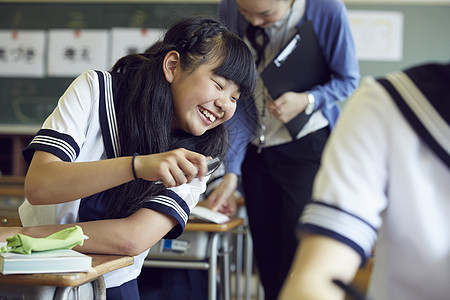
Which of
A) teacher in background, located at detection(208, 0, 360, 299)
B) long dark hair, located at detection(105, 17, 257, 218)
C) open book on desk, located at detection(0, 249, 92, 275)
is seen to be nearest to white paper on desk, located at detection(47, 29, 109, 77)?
teacher in background, located at detection(208, 0, 360, 299)

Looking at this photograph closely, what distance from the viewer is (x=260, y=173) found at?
205 cm

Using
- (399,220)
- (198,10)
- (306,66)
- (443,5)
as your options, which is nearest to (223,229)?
(306,66)

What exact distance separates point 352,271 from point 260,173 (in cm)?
148

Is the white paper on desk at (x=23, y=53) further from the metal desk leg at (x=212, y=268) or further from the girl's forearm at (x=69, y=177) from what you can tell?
the girl's forearm at (x=69, y=177)

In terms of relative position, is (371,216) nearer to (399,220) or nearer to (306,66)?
(399,220)

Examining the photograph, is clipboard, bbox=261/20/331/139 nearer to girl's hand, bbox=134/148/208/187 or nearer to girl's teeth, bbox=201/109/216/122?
girl's teeth, bbox=201/109/216/122

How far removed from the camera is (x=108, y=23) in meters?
4.78

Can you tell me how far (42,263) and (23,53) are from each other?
170 inches

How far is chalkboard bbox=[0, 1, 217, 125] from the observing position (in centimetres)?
469

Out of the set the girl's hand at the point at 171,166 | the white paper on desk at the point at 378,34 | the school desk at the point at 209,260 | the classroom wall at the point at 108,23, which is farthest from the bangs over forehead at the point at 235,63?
the white paper on desk at the point at 378,34

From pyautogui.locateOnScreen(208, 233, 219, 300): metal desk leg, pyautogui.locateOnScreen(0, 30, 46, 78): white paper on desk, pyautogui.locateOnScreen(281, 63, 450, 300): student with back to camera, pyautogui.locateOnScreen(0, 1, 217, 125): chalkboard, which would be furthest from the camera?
pyautogui.locateOnScreen(0, 30, 46, 78): white paper on desk

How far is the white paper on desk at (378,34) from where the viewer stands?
4.56m

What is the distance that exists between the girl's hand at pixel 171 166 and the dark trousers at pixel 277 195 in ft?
2.92

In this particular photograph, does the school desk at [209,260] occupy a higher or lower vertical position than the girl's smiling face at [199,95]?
lower
